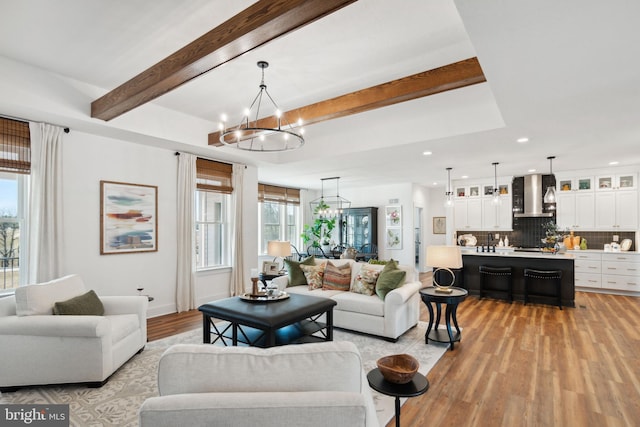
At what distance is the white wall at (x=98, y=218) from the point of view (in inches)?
167

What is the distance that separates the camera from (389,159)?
6000 mm

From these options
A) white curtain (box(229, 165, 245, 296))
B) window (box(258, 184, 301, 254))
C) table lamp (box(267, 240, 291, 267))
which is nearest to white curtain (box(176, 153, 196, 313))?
white curtain (box(229, 165, 245, 296))

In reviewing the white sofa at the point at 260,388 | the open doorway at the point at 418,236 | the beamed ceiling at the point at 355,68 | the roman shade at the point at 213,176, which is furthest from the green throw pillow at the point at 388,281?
the open doorway at the point at 418,236

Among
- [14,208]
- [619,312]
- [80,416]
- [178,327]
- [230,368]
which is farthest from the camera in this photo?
[619,312]

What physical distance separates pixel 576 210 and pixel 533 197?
857 mm

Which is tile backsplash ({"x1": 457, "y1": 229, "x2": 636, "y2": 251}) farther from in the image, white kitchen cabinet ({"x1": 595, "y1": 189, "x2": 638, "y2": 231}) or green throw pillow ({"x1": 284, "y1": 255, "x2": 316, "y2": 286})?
green throw pillow ({"x1": 284, "y1": 255, "x2": 316, "y2": 286})

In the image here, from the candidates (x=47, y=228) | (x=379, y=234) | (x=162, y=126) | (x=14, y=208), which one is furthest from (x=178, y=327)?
(x=379, y=234)

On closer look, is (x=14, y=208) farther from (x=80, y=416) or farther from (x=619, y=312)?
(x=619, y=312)

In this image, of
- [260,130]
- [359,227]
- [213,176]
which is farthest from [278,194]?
[260,130]

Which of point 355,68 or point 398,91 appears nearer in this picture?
point 355,68

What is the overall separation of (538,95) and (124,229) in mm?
5246

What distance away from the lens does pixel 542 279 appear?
5.88m

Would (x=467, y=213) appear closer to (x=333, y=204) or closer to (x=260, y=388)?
(x=333, y=204)

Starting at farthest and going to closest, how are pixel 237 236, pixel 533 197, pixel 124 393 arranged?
pixel 533 197, pixel 237 236, pixel 124 393
